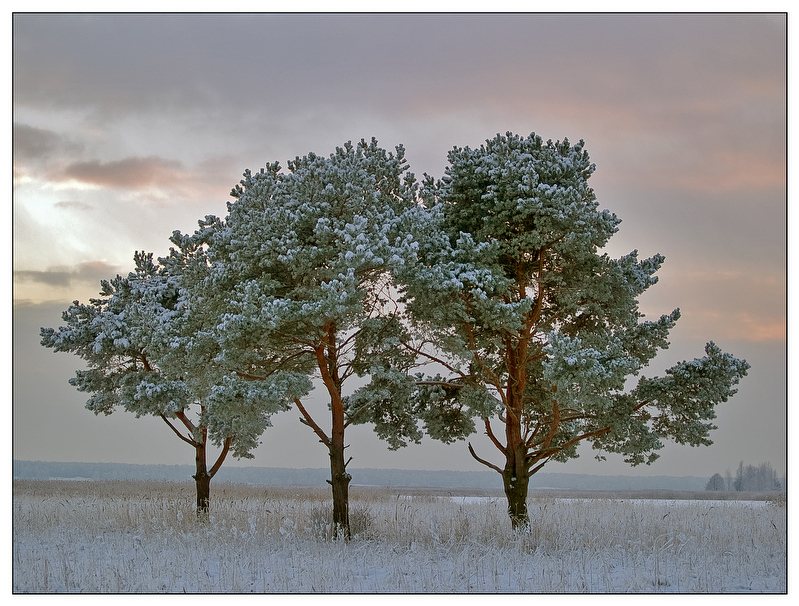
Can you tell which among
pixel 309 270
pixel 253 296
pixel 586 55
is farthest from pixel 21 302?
pixel 586 55

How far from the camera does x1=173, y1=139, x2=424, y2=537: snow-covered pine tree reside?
13.7 m

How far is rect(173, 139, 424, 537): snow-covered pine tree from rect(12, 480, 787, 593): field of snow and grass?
202cm

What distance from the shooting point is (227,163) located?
16.2 meters

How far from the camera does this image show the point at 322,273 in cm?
1410

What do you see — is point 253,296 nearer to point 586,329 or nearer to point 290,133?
point 290,133

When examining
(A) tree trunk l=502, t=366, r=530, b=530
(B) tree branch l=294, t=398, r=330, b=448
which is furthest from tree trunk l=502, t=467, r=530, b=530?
(B) tree branch l=294, t=398, r=330, b=448

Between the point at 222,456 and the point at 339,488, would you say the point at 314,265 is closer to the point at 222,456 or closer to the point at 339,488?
the point at 339,488

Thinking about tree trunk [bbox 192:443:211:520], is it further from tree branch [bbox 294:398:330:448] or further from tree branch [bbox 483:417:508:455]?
tree branch [bbox 483:417:508:455]

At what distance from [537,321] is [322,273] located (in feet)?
19.9

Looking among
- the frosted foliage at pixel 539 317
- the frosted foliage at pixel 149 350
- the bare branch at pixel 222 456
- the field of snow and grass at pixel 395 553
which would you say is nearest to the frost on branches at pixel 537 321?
the frosted foliage at pixel 539 317

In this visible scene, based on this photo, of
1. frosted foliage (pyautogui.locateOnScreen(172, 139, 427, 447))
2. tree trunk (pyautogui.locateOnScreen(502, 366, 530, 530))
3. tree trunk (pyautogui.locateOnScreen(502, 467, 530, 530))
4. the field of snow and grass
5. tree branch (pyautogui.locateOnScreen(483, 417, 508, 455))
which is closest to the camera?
the field of snow and grass

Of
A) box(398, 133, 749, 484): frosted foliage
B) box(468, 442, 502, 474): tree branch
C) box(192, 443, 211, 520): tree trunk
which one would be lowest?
box(192, 443, 211, 520): tree trunk

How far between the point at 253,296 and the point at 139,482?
23.1 m

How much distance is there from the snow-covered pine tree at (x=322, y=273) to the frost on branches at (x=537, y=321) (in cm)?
106
